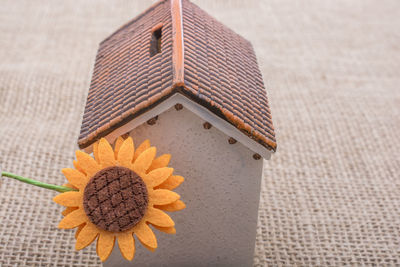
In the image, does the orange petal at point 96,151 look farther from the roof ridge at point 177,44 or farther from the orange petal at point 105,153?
the roof ridge at point 177,44

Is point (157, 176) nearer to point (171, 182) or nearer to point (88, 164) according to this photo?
point (171, 182)

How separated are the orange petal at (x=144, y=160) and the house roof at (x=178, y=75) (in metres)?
0.10

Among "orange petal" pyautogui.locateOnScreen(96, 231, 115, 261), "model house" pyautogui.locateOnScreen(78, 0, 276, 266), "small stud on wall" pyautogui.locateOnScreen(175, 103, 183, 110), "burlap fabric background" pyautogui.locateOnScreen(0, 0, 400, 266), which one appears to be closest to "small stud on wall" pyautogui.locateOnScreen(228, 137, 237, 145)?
"model house" pyautogui.locateOnScreen(78, 0, 276, 266)

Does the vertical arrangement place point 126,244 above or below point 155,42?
below

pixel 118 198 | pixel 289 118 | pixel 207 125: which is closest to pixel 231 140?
pixel 207 125

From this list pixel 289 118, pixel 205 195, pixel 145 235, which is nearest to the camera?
pixel 145 235

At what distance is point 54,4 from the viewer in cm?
309

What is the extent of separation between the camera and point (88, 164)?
1.12 metres

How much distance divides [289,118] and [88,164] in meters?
1.42

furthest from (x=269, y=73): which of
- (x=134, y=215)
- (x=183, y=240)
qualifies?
(x=134, y=215)

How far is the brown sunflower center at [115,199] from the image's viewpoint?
1.11m

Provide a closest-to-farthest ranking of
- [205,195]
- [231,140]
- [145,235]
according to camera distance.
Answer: [145,235]
[231,140]
[205,195]

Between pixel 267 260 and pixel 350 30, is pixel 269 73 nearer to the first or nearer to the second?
pixel 350 30

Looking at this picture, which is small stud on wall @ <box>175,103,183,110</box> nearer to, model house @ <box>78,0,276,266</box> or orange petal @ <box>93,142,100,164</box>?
model house @ <box>78,0,276,266</box>
